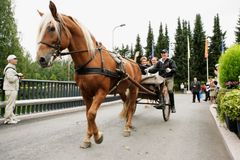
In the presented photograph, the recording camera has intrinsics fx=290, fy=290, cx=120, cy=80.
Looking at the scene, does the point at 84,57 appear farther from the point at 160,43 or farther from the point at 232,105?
the point at 160,43

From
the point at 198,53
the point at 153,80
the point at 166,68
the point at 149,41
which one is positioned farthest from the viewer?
the point at 149,41

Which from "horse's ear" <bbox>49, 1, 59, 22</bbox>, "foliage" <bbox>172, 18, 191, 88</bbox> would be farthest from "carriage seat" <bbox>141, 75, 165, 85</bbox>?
"foliage" <bbox>172, 18, 191, 88</bbox>

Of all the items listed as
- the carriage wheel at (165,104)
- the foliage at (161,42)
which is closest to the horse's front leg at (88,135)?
the carriage wheel at (165,104)

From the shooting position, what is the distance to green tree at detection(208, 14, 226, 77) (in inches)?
2685

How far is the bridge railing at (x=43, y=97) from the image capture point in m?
10.2

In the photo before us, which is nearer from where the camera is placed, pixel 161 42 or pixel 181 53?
pixel 181 53

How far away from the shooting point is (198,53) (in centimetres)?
7069

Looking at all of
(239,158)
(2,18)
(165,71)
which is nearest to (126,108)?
(165,71)

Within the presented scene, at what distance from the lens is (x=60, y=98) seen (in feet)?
40.5

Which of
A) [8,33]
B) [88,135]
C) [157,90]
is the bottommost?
[88,135]

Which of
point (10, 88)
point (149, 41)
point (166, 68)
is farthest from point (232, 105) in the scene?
point (149, 41)

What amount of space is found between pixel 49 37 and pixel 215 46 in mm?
69234

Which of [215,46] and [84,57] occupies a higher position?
[215,46]

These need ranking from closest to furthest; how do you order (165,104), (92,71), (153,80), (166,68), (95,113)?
(95,113) < (92,71) < (153,80) < (165,104) < (166,68)
